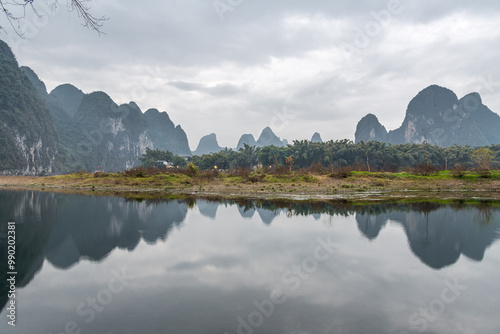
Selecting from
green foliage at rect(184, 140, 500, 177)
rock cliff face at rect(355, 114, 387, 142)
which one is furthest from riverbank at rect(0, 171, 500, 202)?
rock cliff face at rect(355, 114, 387, 142)

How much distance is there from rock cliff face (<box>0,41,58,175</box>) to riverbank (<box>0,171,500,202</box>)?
53.3m

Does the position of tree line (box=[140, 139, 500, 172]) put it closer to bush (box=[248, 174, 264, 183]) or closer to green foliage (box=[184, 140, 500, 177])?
green foliage (box=[184, 140, 500, 177])

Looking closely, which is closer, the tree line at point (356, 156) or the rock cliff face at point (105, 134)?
the tree line at point (356, 156)

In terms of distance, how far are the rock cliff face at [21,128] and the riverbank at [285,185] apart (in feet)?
175

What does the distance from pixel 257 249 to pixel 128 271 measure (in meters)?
3.68

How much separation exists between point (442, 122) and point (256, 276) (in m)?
164

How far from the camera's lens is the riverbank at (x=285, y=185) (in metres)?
26.7

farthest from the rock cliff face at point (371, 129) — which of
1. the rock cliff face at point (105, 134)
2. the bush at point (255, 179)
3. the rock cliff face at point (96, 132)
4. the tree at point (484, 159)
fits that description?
the bush at point (255, 179)

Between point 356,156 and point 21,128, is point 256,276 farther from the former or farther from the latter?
point 21,128

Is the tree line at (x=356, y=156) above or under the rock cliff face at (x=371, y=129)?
under

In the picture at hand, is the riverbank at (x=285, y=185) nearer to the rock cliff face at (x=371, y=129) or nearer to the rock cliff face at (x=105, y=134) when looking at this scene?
the rock cliff face at (x=105, y=134)

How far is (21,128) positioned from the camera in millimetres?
84875

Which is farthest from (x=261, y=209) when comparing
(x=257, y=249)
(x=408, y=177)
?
(x=408, y=177)

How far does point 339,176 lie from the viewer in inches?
1291
